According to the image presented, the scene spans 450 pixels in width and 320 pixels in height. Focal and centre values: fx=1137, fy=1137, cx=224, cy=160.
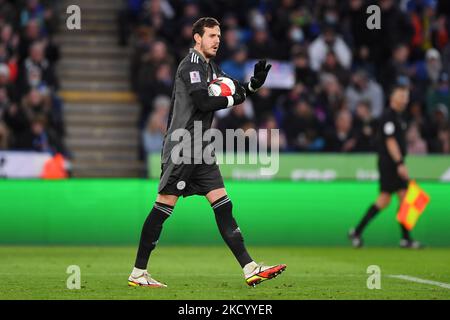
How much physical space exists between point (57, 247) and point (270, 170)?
14.4 feet

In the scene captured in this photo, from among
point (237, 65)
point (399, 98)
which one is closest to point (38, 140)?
point (237, 65)

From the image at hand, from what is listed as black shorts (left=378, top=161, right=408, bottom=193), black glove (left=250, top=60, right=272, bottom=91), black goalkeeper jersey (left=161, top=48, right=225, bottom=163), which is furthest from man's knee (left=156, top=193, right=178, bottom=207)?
black shorts (left=378, top=161, right=408, bottom=193)

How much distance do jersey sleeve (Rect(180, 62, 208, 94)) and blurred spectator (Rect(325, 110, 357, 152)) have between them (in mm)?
10377

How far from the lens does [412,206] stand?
17078 millimetres

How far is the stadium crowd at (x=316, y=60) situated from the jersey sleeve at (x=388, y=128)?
348 centimetres

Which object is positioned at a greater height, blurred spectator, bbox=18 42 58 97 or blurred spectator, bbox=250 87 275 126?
blurred spectator, bbox=18 42 58 97

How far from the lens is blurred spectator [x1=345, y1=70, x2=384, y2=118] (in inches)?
868

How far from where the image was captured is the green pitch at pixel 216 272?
33.1ft

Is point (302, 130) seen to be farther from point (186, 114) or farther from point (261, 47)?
point (186, 114)

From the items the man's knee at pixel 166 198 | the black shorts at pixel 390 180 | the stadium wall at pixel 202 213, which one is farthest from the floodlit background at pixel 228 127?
the man's knee at pixel 166 198

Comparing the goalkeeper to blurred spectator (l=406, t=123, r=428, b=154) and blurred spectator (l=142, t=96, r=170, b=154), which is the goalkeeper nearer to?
blurred spectator (l=142, t=96, r=170, b=154)

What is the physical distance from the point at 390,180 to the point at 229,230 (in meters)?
6.71

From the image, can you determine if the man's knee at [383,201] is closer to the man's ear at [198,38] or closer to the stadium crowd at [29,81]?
the stadium crowd at [29,81]

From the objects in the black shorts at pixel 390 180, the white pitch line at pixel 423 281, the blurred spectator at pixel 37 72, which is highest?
the blurred spectator at pixel 37 72
